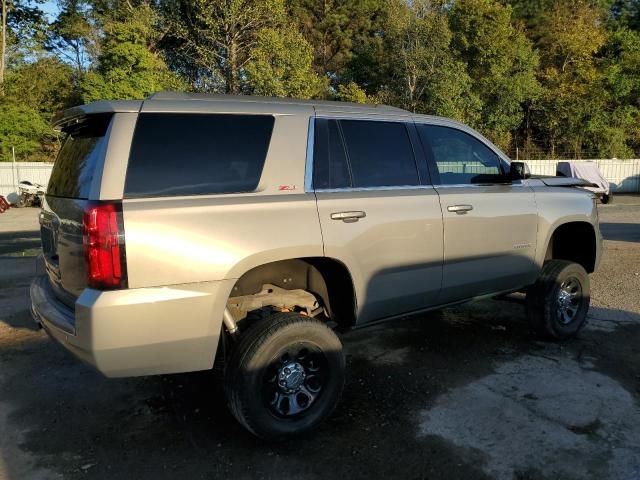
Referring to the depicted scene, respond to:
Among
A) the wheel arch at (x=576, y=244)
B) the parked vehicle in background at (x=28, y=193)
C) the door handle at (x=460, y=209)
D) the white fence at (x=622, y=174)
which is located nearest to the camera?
the door handle at (x=460, y=209)

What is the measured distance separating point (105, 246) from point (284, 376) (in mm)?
1357

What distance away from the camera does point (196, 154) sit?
320cm

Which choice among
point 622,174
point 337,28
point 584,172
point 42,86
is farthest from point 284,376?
point 337,28

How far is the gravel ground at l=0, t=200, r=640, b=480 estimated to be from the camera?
3.21 meters

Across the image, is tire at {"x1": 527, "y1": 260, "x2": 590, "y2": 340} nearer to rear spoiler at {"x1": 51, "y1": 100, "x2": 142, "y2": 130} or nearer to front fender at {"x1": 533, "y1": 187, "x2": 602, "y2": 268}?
front fender at {"x1": 533, "y1": 187, "x2": 602, "y2": 268}

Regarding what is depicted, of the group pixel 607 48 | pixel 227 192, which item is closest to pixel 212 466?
pixel 227 192

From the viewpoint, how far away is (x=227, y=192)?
3234 millimetres

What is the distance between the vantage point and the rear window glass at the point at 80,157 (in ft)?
10.1

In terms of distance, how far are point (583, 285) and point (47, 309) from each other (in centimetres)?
471

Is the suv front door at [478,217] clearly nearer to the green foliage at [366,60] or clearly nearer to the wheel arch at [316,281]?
the wheel arch at [316,281]

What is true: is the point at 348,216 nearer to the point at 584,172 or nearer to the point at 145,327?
the point at 145,327

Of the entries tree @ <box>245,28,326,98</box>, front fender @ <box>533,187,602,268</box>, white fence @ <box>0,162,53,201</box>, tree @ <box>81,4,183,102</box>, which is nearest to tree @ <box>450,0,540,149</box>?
tree @ <box>245,28,326,98</box>

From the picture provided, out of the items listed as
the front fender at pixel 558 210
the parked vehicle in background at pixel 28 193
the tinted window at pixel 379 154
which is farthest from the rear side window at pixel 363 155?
the parked vehicle in background at pixel 28 193

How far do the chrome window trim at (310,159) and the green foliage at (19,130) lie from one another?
25.9 metres
